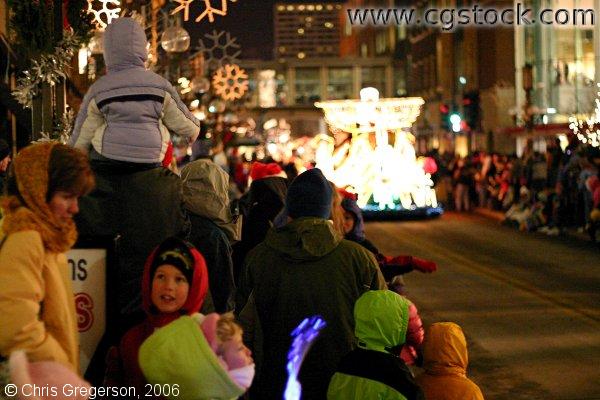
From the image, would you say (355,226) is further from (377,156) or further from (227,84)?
(377,156)

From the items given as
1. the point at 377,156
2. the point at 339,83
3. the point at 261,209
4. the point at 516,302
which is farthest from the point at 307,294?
the point at 339,83

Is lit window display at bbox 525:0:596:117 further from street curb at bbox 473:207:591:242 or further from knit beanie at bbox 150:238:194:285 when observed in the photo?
knit beanie at bbox 150:238:194:285

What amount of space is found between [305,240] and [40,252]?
2025 millimetres

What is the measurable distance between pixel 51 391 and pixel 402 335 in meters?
1.96

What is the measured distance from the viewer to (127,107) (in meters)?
5.71

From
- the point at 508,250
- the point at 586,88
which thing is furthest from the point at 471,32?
the point at 508,250

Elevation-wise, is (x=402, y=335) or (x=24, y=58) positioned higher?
(x=24, y=58)

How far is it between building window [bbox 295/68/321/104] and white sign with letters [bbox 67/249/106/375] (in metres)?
102

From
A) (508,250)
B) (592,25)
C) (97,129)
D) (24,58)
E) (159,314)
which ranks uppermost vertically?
(592,25)

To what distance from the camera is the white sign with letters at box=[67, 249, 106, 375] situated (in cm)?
481

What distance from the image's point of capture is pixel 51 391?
4008 mm

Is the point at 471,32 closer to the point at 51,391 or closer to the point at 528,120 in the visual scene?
the point at 528,120

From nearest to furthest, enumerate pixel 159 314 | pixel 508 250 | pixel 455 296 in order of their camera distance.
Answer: pixel 159 314 < pixel 455 296 < pixel 508 250

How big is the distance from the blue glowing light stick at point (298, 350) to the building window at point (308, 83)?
333 feet
